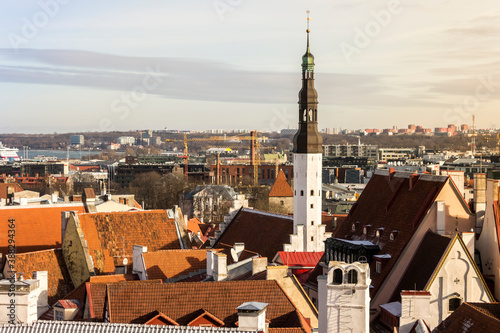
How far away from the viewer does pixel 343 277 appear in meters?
24.5

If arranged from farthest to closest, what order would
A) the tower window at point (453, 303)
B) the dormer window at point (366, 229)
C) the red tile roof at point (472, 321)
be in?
the dormer window at point (366, 229)
the tower window at point (453, 303)
the red tile roof at point (472, 321)

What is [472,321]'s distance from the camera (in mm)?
26625

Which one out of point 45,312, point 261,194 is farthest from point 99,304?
point 261,194

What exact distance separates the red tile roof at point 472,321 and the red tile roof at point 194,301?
535 cm

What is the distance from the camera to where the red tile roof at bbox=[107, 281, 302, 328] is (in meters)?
29.6

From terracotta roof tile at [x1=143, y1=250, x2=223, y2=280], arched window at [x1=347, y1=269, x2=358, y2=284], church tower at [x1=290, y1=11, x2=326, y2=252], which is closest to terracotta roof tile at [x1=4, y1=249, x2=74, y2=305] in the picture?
terracotta roof tile at [x1=143, y1=250, x2=223, y2=280]

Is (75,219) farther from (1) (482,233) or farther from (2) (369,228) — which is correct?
(1) (482,233)

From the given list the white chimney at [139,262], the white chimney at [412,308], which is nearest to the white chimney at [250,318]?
the white chimney at [412,308]

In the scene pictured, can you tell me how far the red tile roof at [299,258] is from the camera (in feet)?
161

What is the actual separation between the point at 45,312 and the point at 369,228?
18.3 meters

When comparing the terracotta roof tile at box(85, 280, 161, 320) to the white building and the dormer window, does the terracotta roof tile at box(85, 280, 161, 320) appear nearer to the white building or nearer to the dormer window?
the white building

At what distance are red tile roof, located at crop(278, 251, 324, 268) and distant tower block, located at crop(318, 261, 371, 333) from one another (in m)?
23.8

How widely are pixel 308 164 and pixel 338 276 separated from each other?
1324 inches

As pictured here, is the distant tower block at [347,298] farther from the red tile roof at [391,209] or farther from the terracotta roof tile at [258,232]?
the terracotta roof tile at [258,232]
